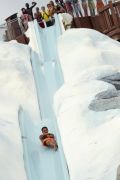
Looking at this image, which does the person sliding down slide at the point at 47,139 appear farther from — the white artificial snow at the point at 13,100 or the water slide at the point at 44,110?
the white artificial snow at the point at 13,100

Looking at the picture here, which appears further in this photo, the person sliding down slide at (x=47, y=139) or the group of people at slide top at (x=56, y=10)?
the group of people at slide top at (x=56, y=10)

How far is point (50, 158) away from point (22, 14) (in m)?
6.33

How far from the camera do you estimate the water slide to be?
241 inches

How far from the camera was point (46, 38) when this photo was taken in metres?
10.7

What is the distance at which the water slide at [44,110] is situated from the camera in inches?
241

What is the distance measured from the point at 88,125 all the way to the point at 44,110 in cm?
237

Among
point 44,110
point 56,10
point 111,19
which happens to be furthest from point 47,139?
point 56,10

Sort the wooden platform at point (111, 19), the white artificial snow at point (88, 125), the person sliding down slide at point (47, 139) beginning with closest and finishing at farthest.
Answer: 1. the white artificial snow at point (88, 125)
2. the person sliding down slide at point (47, 139)
3. the wooden platform at point (111, 19)

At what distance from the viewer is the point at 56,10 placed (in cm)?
1168

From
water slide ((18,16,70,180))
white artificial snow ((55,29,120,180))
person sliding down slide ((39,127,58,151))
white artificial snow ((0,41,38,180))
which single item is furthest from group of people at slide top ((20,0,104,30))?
person sliding down slide ((39,127,58,151))

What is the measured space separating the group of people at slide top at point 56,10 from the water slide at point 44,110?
462 millimetres

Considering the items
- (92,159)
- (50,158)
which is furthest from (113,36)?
(92,159)

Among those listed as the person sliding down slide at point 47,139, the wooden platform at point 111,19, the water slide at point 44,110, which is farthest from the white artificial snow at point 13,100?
the wooden platform at point 111,19

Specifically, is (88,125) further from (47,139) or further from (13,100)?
(13,100)
